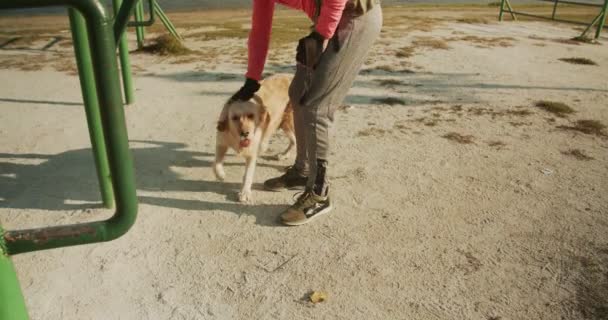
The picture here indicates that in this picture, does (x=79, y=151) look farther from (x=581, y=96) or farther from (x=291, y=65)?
(x=581, y=96)

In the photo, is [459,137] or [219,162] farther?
[459,137]

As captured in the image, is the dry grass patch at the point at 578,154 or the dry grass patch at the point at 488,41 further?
the dry grass patch at the point at 488,41

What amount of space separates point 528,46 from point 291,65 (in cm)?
498

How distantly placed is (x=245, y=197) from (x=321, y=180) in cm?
64

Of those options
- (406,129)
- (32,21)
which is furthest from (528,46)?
(32,21)

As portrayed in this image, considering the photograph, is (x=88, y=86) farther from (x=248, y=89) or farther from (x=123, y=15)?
(x=248, y=89)

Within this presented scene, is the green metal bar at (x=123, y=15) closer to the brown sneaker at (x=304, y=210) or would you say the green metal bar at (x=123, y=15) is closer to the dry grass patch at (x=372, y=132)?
the brown sneaker at (x=304, y=210)

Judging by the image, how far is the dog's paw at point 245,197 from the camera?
3.29 m

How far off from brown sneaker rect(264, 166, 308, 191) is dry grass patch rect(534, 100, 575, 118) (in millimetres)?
3312

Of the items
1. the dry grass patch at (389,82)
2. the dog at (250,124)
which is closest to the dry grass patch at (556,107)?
the dry grass patch at (389,82)

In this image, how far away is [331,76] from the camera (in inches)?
101

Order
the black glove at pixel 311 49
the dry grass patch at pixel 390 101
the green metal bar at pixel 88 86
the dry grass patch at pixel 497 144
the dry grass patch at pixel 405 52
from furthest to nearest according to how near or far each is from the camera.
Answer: the dry grass patch at pixel 405 52 < the dry grass patch at pixel 390 101 < the dry grass patch at pixel 497 144 < the green metal bar at pixel 88 86 < the black glove at pixel 311 49

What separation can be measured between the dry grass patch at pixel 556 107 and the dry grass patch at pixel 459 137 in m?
1.41

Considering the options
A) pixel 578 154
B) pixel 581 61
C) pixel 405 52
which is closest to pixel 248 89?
pixel 578 154
